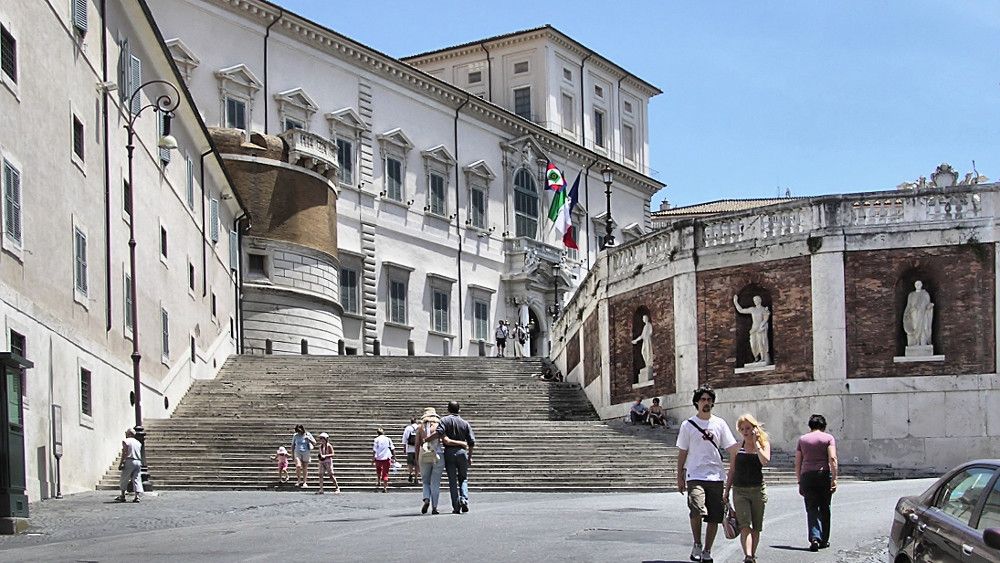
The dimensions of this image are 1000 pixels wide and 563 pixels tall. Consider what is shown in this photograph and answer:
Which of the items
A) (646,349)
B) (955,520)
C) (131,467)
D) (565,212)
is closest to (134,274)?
(131,467)

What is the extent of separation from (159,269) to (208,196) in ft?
30.8

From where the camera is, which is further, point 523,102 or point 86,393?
point 523,102

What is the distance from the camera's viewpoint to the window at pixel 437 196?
66.2 m

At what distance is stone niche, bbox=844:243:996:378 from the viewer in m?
34.2

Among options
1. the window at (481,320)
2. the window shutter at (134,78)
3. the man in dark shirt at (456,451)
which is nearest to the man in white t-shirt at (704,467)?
the man in dark shirt at (456,451)

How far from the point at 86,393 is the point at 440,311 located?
3743 centimetres

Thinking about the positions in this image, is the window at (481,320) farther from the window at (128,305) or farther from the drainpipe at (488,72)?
the window at (128,305)

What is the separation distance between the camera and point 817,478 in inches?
690

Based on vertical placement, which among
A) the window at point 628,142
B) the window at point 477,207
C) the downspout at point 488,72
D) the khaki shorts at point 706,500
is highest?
the downspout at point 488,72

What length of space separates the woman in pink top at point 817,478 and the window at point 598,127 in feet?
206

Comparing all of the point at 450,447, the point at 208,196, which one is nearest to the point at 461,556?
the point at 450,447

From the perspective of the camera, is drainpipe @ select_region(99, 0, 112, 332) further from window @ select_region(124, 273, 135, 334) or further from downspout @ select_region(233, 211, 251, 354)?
downspout @ select_region(233, 211, 251, 354)

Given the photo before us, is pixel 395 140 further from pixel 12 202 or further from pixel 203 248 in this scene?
pixel 12 202

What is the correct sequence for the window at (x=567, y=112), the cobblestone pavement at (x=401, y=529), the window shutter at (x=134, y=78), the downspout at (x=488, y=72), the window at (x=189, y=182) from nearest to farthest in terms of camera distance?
the cobblestone pavement at (x=401, y=529) < the window shutter at (x=134, y=78) < the window at (x=189, y=182) < the downspout at (x=488, y=72) < the window at (x=567, y=112)
